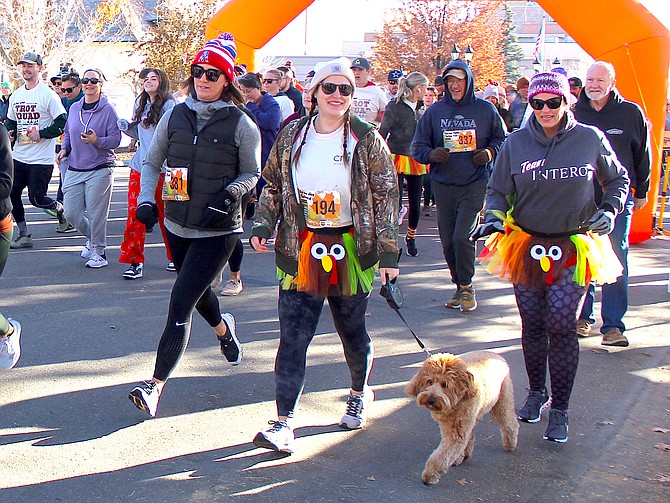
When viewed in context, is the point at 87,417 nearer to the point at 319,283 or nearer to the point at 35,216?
the point at 319,283

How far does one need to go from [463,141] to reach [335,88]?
332cm

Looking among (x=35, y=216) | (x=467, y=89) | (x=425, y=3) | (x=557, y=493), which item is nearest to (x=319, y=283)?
(x=557, y=493)

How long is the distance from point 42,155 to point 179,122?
18.4 feet

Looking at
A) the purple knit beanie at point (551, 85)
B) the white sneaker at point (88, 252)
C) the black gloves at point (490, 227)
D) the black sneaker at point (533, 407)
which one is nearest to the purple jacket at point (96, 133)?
the white sneaker at point (88, 252)

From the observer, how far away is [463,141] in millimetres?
7391

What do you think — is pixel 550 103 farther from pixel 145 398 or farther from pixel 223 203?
pixel 145 398

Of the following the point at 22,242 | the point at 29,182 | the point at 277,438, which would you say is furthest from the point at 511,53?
the point at 277,438

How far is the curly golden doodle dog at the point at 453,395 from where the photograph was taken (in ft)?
12.9

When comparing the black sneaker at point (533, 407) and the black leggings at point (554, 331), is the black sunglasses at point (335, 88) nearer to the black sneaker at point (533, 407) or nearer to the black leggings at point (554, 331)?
the black leggings at point (554, 331)

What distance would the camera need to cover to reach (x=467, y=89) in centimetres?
739

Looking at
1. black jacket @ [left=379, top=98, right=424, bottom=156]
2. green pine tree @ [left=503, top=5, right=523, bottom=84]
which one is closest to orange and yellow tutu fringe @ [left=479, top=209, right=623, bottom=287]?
black jacket @ [left=379, top=98, right=424, bottom=156]

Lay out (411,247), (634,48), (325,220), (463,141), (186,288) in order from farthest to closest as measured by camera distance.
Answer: (634,48)
(411,247)
(463,141)
(186,288)
(325,220)

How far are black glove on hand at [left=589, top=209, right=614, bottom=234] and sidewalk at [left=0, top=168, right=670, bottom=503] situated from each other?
3.78 feet

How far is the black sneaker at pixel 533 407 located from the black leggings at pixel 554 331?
8 cm
